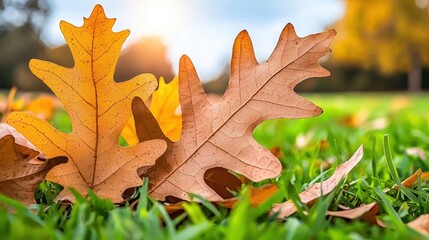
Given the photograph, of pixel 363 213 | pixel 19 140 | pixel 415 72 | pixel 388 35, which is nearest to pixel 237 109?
pixel 363 213

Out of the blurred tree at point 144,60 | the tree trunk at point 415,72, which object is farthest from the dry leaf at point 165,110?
the tree trunk at point 415,72

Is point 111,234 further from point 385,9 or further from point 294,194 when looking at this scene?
point 385,9

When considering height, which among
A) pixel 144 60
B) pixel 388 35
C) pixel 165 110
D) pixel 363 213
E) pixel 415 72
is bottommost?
pixel 415 72

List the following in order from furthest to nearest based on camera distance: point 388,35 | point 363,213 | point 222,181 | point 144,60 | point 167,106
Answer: point 388,35
point 144,60
point 167,106
point 222,181
point 363,213

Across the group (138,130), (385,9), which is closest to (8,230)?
(138,130)

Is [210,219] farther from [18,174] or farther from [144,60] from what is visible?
[144,60]
